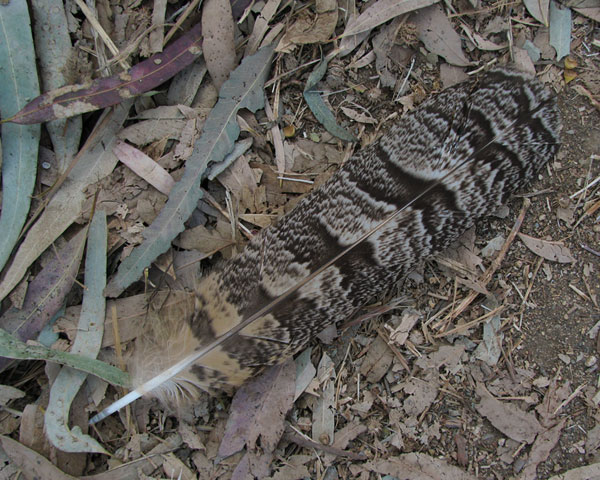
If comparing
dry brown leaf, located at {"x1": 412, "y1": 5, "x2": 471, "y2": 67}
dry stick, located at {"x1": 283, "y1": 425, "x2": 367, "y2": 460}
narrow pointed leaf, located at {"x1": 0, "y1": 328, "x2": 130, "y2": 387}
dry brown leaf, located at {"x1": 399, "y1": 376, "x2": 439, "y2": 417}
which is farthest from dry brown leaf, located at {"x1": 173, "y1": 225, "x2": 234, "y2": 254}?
dry brown leaf, located at {"x1": 412, "y1": 5, "x2": 471, "y2": 67}

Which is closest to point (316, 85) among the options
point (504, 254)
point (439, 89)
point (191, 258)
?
point (439, 89)

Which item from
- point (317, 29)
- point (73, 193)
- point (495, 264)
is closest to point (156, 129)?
point (73, 193)

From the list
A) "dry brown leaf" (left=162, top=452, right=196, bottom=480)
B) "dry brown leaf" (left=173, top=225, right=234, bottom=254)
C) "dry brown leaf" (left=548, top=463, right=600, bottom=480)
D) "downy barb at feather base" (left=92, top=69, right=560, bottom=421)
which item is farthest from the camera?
"dry brown leaf" (left=173, top=225, right=234, bottom=254)

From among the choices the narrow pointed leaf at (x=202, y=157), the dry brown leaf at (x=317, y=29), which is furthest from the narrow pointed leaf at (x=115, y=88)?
the dry brown leaf at (x=317, y=29)

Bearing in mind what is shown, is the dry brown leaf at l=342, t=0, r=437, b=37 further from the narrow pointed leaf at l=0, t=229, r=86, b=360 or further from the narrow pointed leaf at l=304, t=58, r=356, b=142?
the narrow pointed leaf at l=0, t=229, r=86, b=360

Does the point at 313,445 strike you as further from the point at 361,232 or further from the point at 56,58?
the point at 56,58

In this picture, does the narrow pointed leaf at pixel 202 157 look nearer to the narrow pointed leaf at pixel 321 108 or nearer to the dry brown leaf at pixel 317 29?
the dry brown leaf at pixel 317 29

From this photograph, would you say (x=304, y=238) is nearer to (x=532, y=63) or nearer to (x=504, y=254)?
(x=504, y=254)
